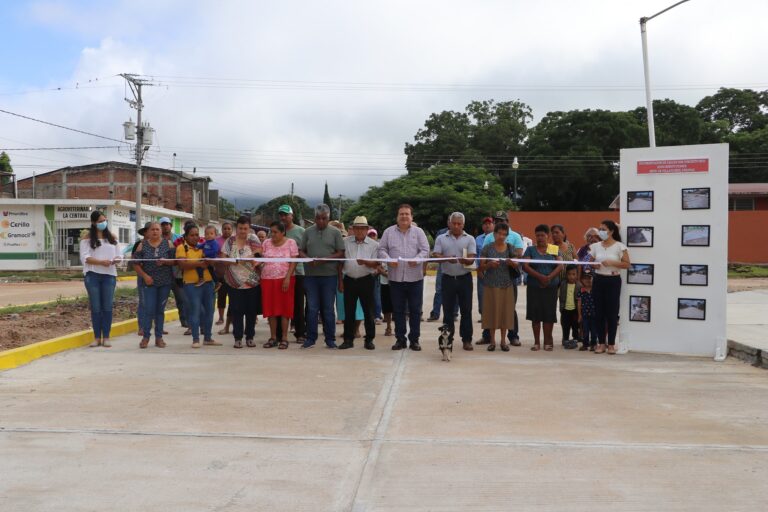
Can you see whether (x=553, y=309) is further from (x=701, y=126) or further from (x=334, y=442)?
(x=701, y=126)

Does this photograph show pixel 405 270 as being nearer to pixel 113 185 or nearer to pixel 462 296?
pixel 462 296

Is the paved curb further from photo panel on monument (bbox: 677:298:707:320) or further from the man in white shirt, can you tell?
the man in white shirt

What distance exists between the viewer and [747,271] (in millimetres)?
32812

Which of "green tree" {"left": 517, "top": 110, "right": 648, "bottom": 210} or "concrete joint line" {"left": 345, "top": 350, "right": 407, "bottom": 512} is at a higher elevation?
"green tree" {"left": 517, "top": 110, "right": 648, "bottom": 210}

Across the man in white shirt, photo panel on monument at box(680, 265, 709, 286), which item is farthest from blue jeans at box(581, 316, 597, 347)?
the man in white shirt

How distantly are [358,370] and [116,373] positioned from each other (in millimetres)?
2658

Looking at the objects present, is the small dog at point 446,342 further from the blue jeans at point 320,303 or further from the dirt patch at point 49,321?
the dirt patch at point 49,321

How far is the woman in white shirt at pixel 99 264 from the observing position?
9.16 meters

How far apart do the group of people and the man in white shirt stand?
A: 0.05 feet

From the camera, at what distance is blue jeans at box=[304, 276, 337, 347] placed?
9.45 meters

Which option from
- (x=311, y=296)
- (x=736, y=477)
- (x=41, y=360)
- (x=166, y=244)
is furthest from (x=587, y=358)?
(x=41, y=360)

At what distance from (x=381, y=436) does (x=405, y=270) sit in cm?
435

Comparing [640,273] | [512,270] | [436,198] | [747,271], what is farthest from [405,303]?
[436,198]

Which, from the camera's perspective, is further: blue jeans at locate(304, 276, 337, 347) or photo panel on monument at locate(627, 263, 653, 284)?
blue jeans at locate(304, 276, 337, 347)
